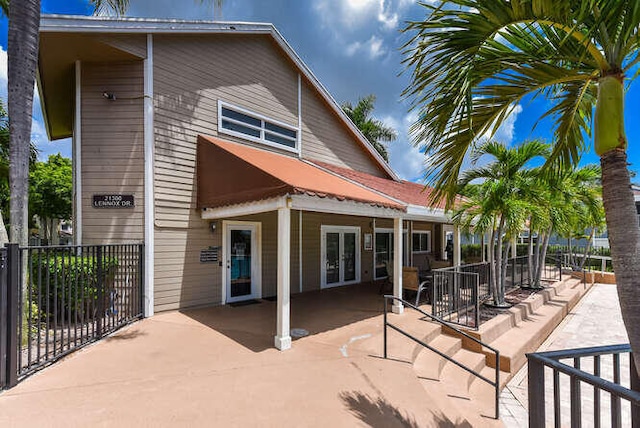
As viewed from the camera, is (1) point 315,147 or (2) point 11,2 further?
(1) point 315,147

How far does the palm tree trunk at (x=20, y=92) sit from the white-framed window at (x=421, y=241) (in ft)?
45.5

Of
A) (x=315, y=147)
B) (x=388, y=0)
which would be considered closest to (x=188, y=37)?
(x=315, y=147)

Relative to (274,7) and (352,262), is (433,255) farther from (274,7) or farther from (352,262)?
(274,7)

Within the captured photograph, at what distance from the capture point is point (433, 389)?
14.5 feet

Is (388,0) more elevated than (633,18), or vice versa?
(388,0)

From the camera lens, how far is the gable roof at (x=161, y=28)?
643 cm

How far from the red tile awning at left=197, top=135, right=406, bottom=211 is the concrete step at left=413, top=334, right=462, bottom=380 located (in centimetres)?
306

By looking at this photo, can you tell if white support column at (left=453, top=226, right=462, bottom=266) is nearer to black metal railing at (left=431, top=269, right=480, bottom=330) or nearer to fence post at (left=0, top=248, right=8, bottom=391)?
black metal railing at (left=431, top=269, right=480, bottom=330)

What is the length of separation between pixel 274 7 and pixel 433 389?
11465 mm

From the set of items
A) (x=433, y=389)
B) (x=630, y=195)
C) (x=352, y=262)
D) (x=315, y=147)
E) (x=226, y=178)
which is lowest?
(x=433, y=389)

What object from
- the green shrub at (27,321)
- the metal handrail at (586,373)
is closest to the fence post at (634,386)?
the metal handrail at (586,373)

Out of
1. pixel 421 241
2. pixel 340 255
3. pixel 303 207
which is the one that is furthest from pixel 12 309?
pixel 421 241

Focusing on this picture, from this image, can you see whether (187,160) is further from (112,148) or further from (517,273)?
(517,273)

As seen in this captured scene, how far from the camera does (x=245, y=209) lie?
6578mm
